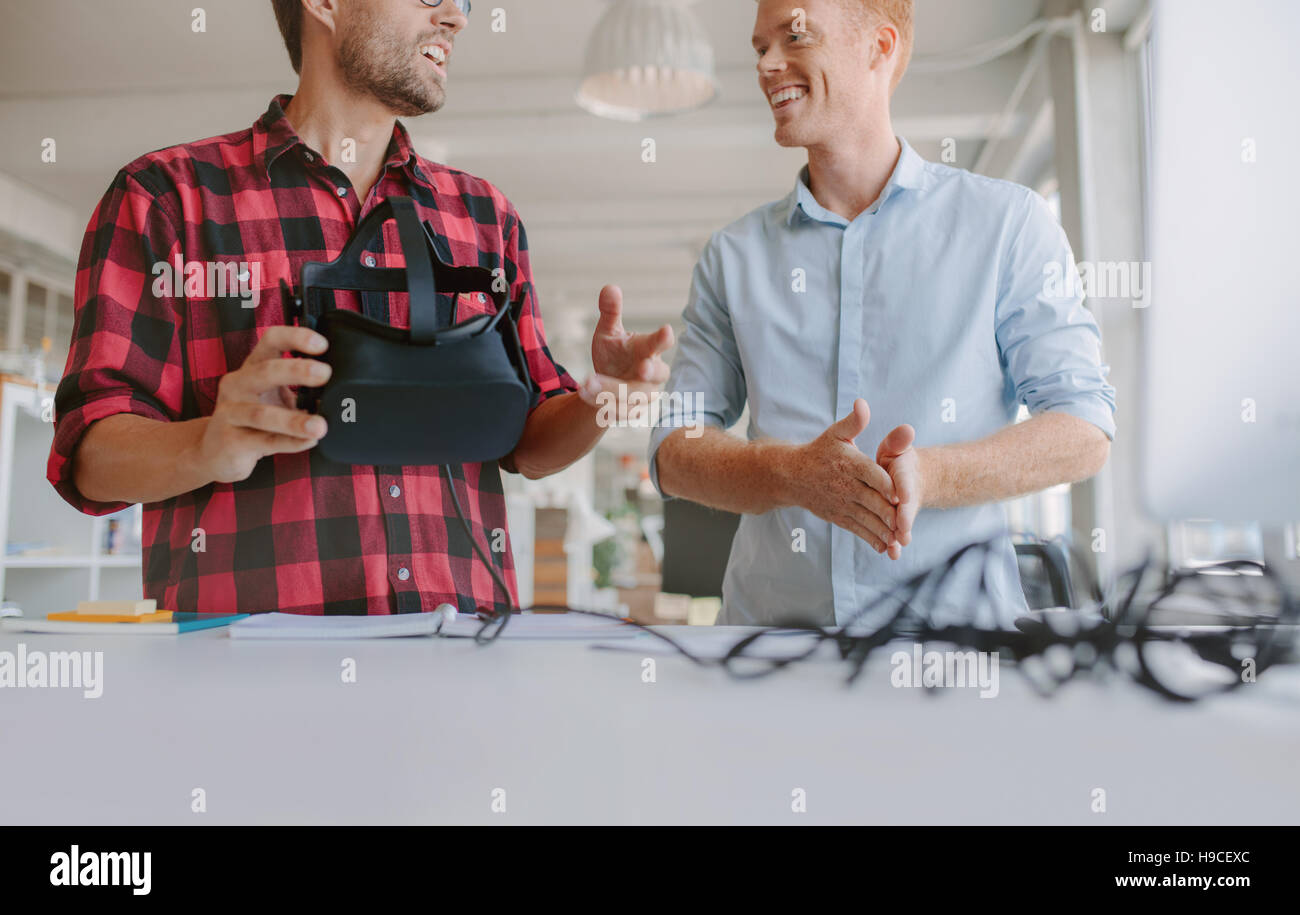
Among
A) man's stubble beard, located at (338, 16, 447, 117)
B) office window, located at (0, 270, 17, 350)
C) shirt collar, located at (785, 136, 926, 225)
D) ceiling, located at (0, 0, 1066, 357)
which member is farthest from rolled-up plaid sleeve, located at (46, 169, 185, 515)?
office window, located at (0, 270, 17, 350)

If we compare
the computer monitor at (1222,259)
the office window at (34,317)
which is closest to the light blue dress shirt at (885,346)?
the computer monitor at (1222,259)

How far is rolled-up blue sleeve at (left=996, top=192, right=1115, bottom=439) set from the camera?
1.14 metres

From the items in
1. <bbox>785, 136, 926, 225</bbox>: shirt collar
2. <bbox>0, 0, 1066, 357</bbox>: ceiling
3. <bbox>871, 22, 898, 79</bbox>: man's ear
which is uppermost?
<bbox>0, 0, 1066, 357</bbox>: ceiling

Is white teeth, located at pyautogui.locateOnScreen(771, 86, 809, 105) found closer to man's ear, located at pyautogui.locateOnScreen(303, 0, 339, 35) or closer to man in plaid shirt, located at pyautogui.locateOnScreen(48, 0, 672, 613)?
man in plaid shirt, located at pyautogui.locateOnScreen(48, 0, 672, 613)

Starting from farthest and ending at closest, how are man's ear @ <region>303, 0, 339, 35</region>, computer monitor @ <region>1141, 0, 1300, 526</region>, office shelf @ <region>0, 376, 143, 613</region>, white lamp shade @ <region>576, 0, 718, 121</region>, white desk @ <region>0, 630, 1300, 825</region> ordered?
office shelf @ <region>0, 376, 143, 613</region> → white lamp shade @ <region>576, 0, 718, 121</region> → man's ear @ <region>303, 0, 339, 35</region> → computer monitor @ <region>1141, 0, 1300, 526</region> → white desk @ <region>0, 630, 1300, 825</region>

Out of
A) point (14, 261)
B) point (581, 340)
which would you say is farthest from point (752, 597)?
point (581, 340)

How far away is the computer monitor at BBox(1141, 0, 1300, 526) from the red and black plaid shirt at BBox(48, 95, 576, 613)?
0.70m

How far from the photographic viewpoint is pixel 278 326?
35.5 inches

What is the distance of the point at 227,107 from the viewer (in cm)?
501

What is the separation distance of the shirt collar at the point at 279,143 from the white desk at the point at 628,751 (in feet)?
2.54

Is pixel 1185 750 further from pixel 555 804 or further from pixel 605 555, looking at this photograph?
pixel 605 555

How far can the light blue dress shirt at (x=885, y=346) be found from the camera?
1211 mm

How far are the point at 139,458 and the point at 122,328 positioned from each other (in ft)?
0.62
